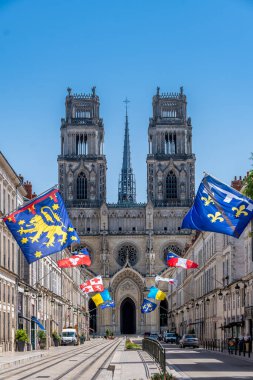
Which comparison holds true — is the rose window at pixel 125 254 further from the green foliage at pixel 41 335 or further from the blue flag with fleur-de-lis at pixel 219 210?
the blue flag with fleur-de-lis at pixel 219 210

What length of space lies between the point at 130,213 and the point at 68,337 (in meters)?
60.1

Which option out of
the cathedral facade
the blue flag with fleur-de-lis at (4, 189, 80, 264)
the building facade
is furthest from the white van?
the cathedral facade

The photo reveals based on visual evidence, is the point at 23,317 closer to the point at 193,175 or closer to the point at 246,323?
the point at 246,323

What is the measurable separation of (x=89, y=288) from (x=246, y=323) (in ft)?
64.4

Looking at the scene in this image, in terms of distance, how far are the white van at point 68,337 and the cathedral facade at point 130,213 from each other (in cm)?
5275

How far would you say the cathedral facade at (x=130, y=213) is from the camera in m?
135

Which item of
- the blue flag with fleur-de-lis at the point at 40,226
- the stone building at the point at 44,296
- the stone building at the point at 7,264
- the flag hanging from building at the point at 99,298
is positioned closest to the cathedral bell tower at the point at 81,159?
the stone building at the point at 44,296

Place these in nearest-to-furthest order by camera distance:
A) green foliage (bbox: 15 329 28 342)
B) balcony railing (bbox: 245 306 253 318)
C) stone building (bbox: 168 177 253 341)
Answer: green foliage (bbox: 15 329 28 342) < balcony railing (bbox: 245 306 253 318) < stone building (bbox: 168 177 253 341)

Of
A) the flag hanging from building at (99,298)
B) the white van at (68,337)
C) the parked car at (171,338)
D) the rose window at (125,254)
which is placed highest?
the rose window at (125,254)

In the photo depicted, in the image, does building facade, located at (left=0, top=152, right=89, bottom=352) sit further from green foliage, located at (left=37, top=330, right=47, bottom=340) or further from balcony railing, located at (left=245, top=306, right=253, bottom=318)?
balcony railing, located at (left=245, top=306, right=253, bottom=318)

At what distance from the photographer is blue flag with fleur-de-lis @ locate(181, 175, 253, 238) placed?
89.6ft

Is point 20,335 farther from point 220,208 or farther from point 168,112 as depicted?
point 168,112

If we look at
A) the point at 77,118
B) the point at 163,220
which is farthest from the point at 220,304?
the point at 77,118

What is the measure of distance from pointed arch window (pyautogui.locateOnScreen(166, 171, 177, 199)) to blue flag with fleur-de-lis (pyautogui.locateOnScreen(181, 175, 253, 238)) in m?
109
